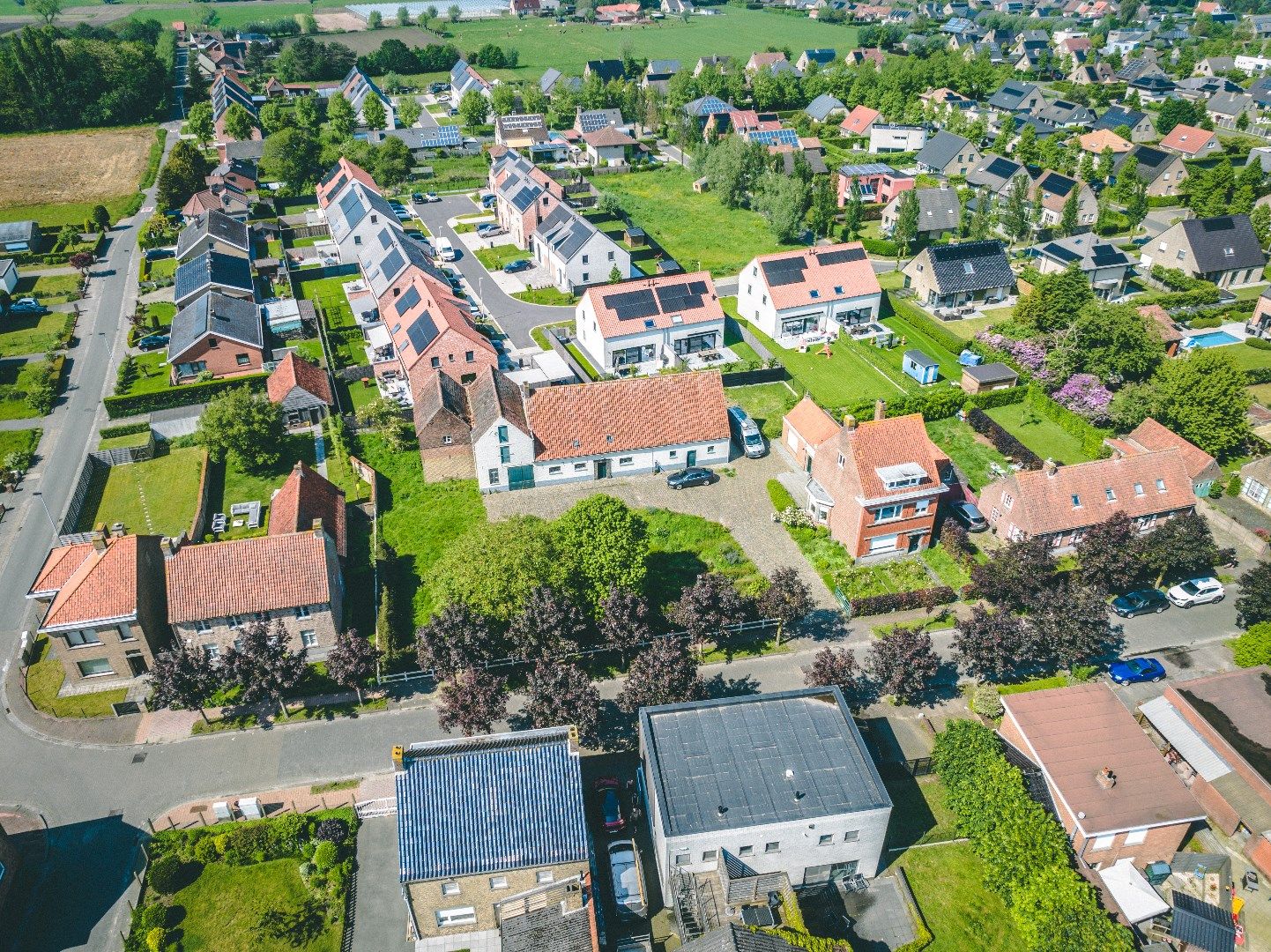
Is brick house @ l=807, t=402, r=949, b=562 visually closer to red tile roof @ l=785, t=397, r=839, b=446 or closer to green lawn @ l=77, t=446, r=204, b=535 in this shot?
red tile roof @ l=785, t=397, r=839, b=446

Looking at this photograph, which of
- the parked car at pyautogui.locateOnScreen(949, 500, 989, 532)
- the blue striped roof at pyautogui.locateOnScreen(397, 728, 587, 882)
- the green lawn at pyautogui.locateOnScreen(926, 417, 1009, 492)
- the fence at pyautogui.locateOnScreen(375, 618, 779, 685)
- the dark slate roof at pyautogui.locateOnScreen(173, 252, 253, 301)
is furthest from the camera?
the dark slate roof at pyautogui.locateOnScreen(173, 252, 253, 301)

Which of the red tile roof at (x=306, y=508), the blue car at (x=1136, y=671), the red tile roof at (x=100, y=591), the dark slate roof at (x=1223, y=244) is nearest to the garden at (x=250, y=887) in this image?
the red tile roof at (x=100, y=591)

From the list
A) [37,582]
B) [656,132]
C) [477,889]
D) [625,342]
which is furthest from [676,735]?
[656,132]

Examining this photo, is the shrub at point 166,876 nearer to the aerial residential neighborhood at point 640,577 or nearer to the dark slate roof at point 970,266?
the aerial residential neighborhood at point 640,577

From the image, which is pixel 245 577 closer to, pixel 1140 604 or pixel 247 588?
pixel 247 588

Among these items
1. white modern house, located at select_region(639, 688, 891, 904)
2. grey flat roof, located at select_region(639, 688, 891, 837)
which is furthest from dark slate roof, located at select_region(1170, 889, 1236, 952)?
grey flat roof, located at select_region(639, 688, 891, 837)
